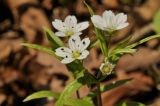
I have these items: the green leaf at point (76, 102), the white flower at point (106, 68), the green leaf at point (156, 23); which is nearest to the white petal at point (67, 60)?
the white flower at point (106, 68)

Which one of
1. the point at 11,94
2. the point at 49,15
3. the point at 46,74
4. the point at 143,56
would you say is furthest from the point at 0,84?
the point at 143,56

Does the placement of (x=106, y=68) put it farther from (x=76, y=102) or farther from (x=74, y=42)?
(x=76, y=102)

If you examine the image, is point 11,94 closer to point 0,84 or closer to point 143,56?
point 0,84

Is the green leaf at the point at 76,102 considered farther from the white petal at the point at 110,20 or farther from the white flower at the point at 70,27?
the white petal at the point at 110,20

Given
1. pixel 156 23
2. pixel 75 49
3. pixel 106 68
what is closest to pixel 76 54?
pixel 75 49

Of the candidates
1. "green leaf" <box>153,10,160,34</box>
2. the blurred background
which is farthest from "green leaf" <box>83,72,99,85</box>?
"green leaf" <box>153,10,160,34</box>
